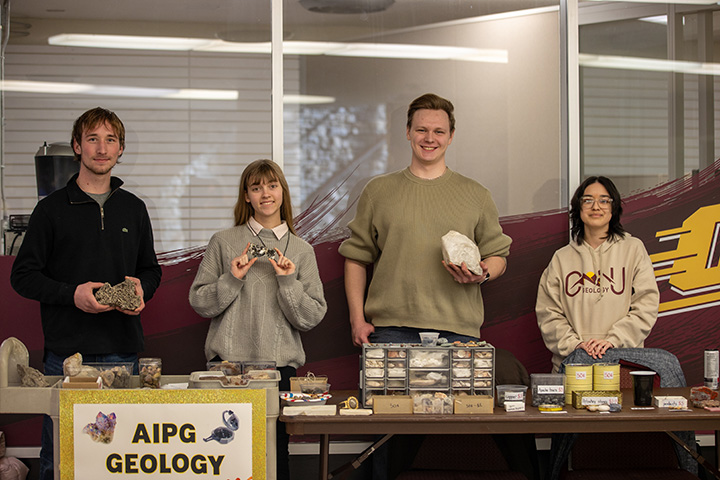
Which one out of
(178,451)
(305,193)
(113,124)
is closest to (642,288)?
(305,193)

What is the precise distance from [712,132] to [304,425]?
127 inches

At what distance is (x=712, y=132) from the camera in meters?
4.75

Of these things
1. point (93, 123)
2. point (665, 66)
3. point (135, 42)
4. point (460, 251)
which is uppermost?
point (135, 42)

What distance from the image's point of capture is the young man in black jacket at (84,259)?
348cm

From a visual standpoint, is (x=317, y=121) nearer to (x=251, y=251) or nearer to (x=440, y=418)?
(x=251, y=251)

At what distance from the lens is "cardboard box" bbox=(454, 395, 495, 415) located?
3062mm

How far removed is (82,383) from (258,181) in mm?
1200

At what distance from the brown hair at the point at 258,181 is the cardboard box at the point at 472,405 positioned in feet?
4.10

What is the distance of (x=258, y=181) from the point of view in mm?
3660

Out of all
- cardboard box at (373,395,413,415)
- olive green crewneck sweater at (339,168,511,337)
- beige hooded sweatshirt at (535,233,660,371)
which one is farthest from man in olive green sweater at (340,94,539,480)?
cardboard box at (373,395,413,415)

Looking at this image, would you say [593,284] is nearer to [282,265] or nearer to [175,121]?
[282,265]

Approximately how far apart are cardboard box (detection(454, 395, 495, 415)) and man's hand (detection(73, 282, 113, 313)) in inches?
60.9

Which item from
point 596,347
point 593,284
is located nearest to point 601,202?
point 593,284

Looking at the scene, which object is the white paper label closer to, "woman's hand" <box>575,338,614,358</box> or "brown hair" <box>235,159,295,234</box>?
"woman's hand" <box>575,338,614,358</box>
